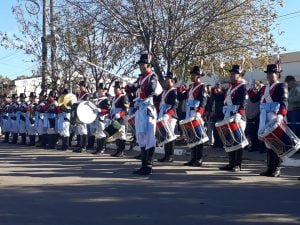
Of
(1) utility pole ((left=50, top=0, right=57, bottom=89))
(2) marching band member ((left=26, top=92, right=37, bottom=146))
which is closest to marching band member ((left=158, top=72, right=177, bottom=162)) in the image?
(2) marching band member ((left=26, top=92, right=37, bottom=146))

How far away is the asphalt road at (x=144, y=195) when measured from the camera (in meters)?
7.50

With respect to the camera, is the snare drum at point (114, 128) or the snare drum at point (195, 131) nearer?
the snare drum at point (195, 131)

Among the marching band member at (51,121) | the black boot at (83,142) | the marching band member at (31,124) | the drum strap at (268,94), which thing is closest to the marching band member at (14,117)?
the marching band member at (31,124)

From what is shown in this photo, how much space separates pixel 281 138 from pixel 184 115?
4.68m

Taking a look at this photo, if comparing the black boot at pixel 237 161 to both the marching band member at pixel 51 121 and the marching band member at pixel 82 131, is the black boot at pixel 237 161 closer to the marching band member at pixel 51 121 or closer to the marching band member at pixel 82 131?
the marching band member at pixel 82 131

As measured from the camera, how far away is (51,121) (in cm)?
1956

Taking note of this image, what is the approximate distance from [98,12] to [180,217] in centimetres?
1409

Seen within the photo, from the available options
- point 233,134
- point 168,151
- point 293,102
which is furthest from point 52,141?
point 233,134

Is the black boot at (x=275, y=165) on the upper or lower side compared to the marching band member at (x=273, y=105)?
lower

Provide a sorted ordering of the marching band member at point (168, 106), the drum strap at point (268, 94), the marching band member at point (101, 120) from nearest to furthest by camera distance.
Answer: the drum strap at point (268, 94)
the marching band member at point (168, 106)
the marching band member at point (101, 120)

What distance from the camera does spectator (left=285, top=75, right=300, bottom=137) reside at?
48.7 ft

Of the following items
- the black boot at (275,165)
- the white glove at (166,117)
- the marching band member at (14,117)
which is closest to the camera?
the black boot at (275,165)

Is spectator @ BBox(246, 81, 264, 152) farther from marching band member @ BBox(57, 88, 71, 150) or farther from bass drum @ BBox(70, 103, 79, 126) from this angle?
marching band member @ BBox(57, 88, 71, 150)

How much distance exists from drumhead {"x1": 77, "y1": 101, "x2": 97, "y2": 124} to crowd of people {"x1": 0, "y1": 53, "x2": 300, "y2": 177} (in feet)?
0.41
